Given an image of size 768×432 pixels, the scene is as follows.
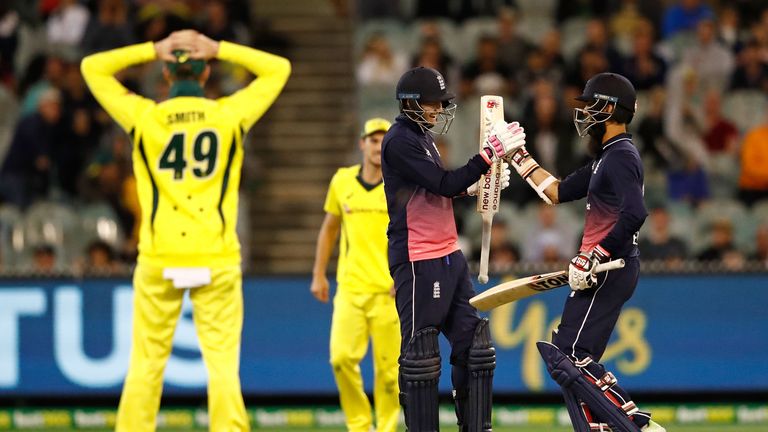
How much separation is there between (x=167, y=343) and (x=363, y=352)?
1496 millimetres

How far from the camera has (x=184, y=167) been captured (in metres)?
8.68

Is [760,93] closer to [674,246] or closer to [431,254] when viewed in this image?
[674,246]

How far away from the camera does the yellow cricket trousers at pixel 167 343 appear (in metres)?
8.57

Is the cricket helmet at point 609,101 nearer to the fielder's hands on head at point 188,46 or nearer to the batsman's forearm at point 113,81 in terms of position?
the fielder's hands on head at point 188,46

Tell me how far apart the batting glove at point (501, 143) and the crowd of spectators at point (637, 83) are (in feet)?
17.5

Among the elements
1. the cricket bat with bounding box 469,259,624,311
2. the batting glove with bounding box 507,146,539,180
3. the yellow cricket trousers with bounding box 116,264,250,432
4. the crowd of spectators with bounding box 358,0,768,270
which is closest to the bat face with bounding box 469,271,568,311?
the cricket bat with bounding box 469,259,624,311

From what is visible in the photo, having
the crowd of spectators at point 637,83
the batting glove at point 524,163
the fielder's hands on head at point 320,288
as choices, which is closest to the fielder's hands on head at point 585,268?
the batting glove at point 524,163

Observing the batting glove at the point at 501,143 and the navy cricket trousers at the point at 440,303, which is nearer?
the batting glove at the point at 501,143

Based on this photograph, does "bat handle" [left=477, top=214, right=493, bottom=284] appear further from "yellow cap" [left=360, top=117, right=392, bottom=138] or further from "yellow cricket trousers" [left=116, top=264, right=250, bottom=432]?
"yellow cap" [left=360, top=117, right=392, bottom=138]

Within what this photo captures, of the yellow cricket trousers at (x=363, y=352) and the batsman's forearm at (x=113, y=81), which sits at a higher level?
the batsman's forearm at (x=113, y=81)

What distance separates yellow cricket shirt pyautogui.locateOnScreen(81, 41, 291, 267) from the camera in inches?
341

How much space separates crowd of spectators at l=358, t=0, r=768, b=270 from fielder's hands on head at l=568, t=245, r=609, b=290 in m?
5.31

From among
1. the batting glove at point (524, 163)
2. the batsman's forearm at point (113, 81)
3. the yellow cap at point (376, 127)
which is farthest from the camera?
the yellow cap at point (376, 127)

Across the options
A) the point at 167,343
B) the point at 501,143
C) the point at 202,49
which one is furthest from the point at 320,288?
the point at 501,143
